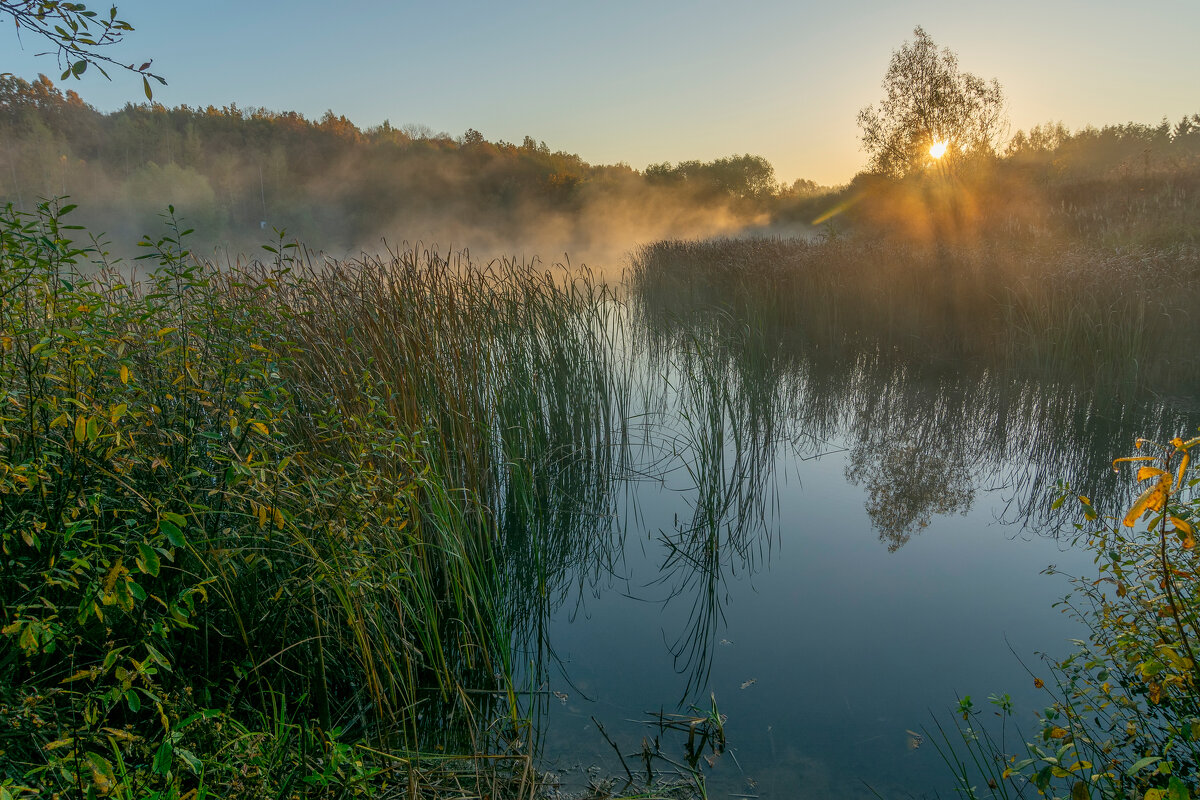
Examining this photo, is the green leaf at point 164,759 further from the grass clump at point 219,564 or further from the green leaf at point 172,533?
the green leaf at point 172,533

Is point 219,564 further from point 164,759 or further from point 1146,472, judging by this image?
point 1146,472

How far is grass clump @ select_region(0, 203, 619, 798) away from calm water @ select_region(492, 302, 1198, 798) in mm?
533

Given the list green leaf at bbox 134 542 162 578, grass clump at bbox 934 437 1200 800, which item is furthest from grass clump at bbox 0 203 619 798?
grass clump at bbox 934 437 1200 800

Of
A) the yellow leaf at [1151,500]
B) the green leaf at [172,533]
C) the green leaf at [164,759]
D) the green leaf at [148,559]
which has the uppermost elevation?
the yellow leaf at [1151,500]

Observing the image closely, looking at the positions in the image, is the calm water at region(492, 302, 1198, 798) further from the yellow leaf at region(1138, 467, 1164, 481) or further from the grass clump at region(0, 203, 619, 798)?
the yellow leaf at region(1138, 467, 1164, 481)

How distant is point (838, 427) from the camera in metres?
5.57

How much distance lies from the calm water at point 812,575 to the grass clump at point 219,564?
21.0 inches

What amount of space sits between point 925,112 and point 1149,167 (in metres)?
6.11

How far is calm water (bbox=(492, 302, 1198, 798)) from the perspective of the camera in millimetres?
2217

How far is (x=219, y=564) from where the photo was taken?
1.61 m

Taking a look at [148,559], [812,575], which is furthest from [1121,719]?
[148,559]

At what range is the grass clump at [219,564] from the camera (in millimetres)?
1341

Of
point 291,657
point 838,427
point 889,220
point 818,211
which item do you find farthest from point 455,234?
point 291,657

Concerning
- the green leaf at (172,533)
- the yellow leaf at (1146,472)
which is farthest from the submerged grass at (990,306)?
the green leaf at (172,533)
